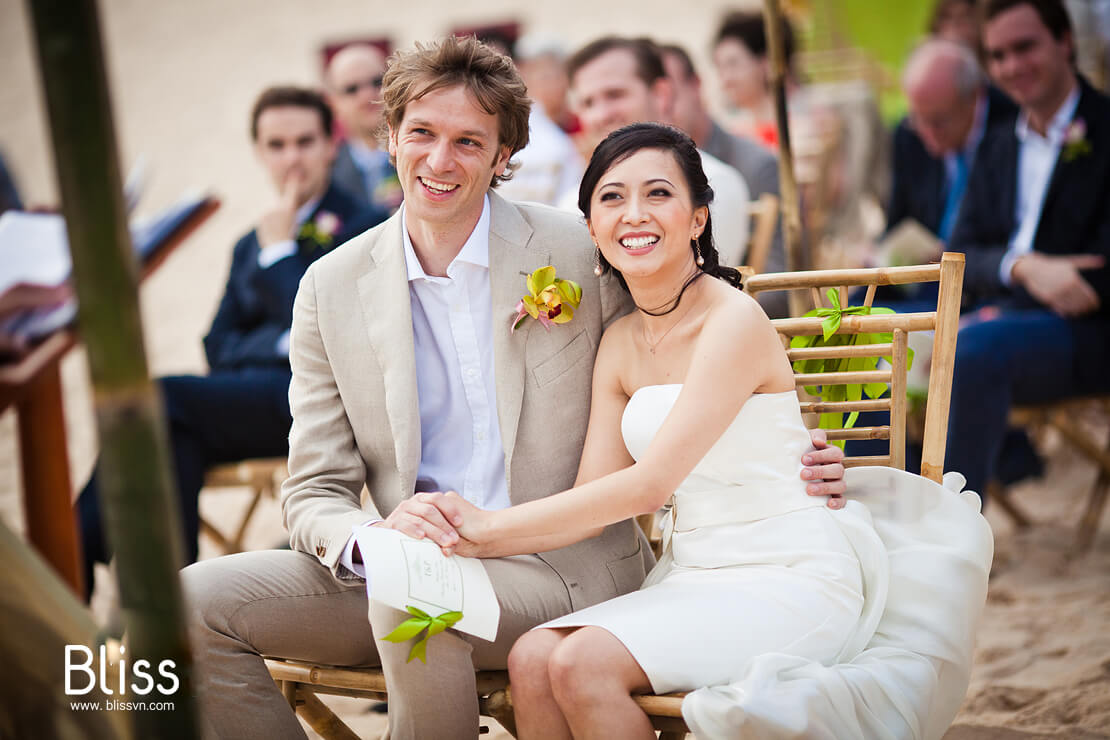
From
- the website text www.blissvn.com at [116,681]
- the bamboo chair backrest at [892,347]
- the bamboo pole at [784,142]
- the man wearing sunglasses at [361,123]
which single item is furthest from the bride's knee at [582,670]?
the man wearing sunglasses at [361,123]

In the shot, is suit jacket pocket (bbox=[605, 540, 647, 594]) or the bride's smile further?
suit jacket pocket (bbox=[605, 540, 647, 594])

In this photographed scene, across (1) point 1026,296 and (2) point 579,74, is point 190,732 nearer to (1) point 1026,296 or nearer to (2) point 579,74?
(2) point 579,74

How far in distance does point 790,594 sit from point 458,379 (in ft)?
2.85

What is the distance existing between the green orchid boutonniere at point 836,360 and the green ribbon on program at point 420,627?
1061 mm

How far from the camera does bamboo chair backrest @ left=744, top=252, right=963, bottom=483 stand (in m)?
2.39

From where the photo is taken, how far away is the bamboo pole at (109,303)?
1386mm

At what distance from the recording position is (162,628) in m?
1.48

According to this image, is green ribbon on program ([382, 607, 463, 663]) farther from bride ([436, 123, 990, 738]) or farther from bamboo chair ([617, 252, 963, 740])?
bamboo chair ([617, 252, 963, 740])

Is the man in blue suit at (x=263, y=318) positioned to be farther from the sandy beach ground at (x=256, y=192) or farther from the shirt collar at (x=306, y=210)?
the sandy beach ground at (x=256, y=192)

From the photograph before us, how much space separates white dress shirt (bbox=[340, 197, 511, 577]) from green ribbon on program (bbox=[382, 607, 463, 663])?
42cm

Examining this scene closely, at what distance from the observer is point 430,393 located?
8.21 ft

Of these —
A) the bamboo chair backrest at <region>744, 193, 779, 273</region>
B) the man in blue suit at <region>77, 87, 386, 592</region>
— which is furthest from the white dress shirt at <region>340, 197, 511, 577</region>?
the bamboo chair backrest at <region>744, 193, 779, 273</region>

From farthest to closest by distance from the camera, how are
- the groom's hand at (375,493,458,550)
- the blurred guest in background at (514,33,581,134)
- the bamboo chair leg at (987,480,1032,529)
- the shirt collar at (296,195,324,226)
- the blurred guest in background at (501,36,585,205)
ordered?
1. the blurred guest in background at (514,33,581,134)
2. the blurred guest in background at (501,36,585,205)
3. the bamboo chair leg at (987,480,1032,529)
4. the shirt collar at (296,195,324,226)
5. the groom's hand at (375,493,458,550)

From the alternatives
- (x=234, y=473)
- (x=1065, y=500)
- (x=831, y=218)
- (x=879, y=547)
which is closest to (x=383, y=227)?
(x=879, y=547)
